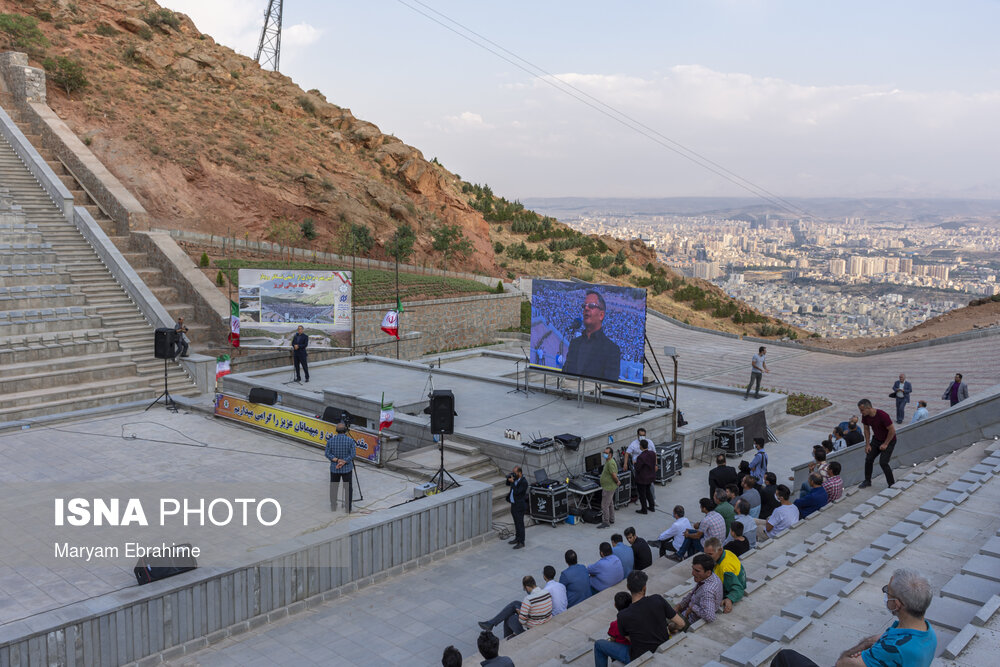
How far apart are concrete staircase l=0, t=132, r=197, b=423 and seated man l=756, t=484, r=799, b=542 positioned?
15301 mm

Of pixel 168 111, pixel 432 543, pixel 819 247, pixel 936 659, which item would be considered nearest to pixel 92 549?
pixel 432 543

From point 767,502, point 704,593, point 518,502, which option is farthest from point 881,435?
point 518,502

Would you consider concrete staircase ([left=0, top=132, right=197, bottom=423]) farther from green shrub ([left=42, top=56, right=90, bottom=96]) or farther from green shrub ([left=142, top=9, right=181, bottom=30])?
green shrub ([left=142, top=9, right=181, bottom=30])

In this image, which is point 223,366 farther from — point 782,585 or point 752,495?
point 782,585

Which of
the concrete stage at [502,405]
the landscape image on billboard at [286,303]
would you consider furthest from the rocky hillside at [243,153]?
the concrete stage at [502,405]

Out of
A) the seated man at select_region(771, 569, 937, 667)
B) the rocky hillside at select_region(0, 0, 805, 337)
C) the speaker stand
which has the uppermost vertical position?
the rocky hillside at select_region(0, 0, 805, 337)

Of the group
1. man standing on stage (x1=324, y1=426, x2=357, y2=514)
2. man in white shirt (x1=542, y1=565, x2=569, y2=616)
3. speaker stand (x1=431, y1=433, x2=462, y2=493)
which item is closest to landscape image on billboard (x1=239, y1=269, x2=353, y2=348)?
speaker stand (x1=431, y1=433, x2=462, y2=493)

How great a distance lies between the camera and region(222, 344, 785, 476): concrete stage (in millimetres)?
14398

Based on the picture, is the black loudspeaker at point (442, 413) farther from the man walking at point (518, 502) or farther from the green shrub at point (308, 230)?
the green shrub at point (308, 230)

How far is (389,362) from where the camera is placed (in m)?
22.0

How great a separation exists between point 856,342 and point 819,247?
5415 inches

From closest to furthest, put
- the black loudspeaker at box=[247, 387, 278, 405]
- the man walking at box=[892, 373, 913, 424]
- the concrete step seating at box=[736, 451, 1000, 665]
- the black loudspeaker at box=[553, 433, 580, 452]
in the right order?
1. the concrete step seating at box=[736, 451, 1000, 665]
2. the black loudspeaker at box=[553, 433, 580, 452]
3. the black loudspeaker at box=[247, 387, 278, 405]
4. the man walking at box=[892, 373, 913, 424]

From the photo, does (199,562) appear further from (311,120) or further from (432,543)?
(311,120)

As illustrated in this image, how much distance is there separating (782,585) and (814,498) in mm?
3189
